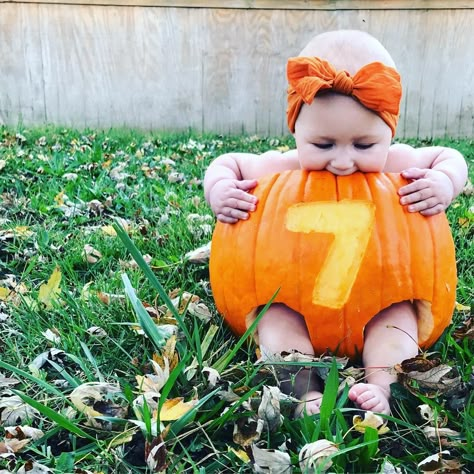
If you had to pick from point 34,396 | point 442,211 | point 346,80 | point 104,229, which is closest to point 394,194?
point 442,211

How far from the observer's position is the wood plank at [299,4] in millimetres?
6840

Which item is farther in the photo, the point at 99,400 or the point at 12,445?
the point at 99,400

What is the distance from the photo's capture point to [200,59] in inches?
278

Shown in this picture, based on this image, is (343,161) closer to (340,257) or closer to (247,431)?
(340,257)

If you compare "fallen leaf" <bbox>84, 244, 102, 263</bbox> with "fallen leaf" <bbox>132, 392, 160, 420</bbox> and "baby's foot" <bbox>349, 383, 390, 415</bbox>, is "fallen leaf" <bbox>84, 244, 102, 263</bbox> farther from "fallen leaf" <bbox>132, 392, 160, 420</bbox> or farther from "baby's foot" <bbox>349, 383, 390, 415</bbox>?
"baby's foot" <bbox>349, 383, 390, 415</bbox>

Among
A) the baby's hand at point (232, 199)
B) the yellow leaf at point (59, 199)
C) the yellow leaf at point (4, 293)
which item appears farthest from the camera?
the yellow leaf at point (59, 199)

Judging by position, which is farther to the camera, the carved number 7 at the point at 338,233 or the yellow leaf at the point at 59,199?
the yellow leaf at the point at 59,199

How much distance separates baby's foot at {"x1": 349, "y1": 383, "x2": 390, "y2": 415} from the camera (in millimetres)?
1444

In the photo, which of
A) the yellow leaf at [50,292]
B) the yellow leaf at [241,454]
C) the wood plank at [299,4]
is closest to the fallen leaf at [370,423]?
the yellow leaf at [241,454]

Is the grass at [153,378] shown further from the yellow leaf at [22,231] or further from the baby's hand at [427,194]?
the baby's hand at [427,194]

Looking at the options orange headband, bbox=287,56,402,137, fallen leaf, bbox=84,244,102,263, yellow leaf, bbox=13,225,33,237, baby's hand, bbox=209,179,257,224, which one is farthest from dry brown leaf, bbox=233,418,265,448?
yellow leaf, bbox=13,225,33,237

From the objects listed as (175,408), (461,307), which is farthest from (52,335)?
(461,307)

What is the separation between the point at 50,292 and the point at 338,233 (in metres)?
1.07

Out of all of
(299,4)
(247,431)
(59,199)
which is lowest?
(59,199)
